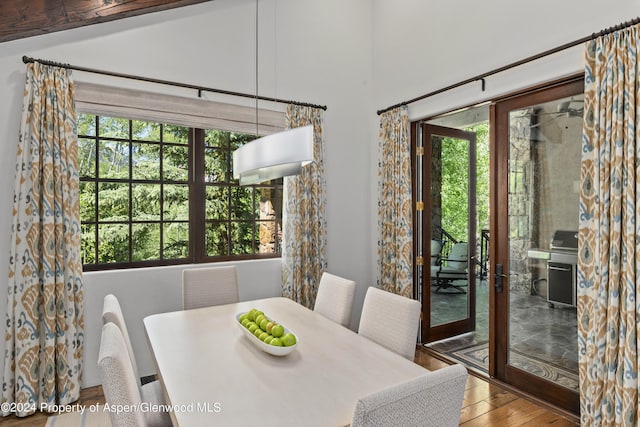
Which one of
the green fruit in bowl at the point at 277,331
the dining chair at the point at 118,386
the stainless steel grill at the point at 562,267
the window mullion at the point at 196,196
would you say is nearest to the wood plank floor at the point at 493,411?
the stainless steel grill at the point at 562,267

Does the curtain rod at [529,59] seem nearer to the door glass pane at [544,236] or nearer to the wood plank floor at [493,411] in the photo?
the door glass pane at [544,236]

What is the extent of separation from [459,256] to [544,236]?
4.72 feet

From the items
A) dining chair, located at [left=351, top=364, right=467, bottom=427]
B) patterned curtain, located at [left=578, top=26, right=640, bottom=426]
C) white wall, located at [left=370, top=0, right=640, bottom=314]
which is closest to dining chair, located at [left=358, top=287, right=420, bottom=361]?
dining chair, located at [left=351, top=364, right=467, bottom=427]

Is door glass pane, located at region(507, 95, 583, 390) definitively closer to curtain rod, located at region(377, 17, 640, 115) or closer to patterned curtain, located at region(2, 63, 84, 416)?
curtain rod, located at region(377, 17, 640, 115)

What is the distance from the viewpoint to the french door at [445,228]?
12.7ft

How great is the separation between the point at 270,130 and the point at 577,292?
9.57 ft

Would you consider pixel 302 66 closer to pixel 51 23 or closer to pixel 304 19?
pixel 304 19

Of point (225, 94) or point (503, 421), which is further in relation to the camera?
point (225, 94)

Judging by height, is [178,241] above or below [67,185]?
below

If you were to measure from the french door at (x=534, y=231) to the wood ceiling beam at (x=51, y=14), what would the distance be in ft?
9.82

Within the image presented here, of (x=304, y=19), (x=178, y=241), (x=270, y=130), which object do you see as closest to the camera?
(x=178, y=241)

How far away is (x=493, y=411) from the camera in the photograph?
2590 millimetres

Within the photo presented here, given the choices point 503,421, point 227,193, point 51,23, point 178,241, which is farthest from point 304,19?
point 503,421

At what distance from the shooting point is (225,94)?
3.47m
